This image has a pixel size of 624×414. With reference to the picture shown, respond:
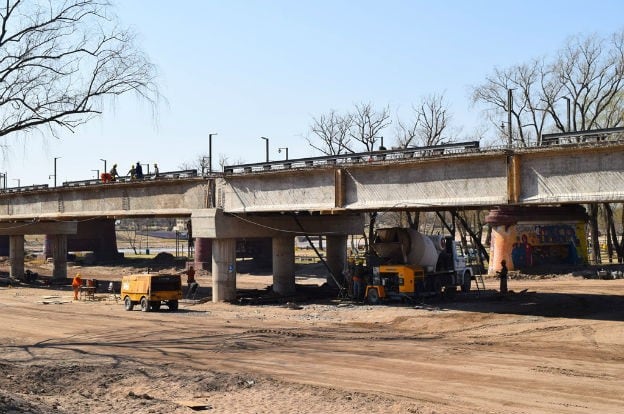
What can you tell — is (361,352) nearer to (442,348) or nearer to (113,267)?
(442,348)

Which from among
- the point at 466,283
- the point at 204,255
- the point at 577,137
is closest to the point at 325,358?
the point at 577,137

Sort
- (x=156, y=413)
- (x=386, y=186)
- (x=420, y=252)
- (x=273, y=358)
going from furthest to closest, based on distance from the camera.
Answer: (x=420, y=252)
(x=386, y=186)
(x=273, y=358)
(x=156, y=413)

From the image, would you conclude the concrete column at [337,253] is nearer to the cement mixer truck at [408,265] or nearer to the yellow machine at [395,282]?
the cement mixer truck at [408,265]

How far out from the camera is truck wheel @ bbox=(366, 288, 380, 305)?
3756 cm

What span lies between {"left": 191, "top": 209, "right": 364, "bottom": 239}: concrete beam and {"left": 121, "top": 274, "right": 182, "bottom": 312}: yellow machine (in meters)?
3.67

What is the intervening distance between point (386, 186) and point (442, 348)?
9.90 m

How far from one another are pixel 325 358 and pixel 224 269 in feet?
62.8

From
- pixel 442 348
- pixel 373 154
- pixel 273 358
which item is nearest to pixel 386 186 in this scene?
pixel 373 154

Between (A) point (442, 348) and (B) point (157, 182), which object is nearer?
(A) point (442, 348)

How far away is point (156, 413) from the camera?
1548cm

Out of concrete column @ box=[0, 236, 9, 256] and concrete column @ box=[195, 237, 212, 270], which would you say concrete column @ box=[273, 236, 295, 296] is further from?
concrete column @ box=[0, 236, 9, 256]

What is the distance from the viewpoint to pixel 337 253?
4984 cm

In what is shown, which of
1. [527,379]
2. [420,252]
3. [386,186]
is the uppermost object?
[386,186]

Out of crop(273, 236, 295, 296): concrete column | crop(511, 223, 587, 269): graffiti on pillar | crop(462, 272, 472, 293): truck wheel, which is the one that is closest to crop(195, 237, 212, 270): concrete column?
crop(273, 236, 295, 296): concrete column
